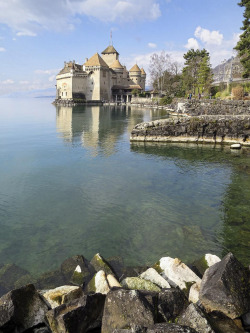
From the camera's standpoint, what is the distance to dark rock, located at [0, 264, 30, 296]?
277 inches

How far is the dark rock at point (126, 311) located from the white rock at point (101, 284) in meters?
1.23

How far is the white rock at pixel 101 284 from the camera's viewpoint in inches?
238

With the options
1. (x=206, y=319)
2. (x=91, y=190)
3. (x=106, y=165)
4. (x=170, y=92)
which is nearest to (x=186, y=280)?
(x=206, y=319)

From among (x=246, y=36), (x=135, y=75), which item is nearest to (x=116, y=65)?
(x=135, y=75)

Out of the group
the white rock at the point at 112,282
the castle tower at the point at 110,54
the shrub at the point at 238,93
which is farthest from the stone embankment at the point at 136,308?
the castle tower at the point at 110,54

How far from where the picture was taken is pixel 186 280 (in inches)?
256

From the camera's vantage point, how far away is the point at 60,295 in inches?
225

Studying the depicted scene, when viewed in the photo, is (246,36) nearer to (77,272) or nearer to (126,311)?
(77,272)

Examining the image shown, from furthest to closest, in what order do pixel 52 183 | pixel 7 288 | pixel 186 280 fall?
pixel 52 183
pixel 7 288
pixel 186 280

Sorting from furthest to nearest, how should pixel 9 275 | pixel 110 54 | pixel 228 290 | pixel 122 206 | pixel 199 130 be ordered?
pixel 110 54 → pixel 199 130 → pixel 122 206 → pixel 9 275 → pixel 228 290

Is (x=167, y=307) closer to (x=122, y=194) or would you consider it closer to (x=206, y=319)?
(x=206, y=319)

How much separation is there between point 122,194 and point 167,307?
869 cm

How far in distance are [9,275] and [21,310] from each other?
9.31ft

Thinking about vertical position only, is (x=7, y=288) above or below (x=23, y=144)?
below
